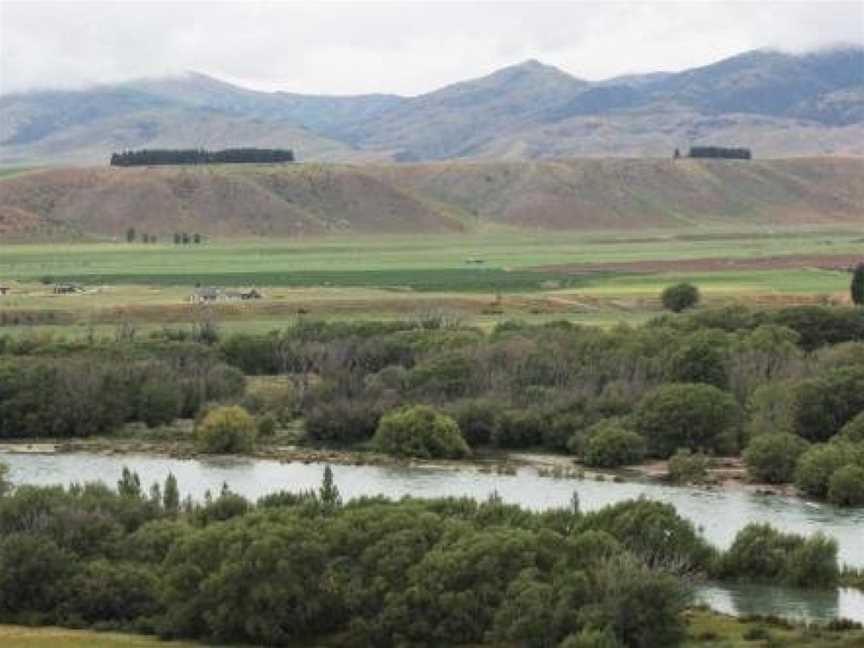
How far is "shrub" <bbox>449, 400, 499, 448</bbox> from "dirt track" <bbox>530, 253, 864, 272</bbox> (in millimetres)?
87573

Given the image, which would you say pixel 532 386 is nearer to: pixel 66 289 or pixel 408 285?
pixel 408 285

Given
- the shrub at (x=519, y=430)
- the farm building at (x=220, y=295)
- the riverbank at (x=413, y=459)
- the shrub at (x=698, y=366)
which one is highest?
the shrub at (x=698, y=366)

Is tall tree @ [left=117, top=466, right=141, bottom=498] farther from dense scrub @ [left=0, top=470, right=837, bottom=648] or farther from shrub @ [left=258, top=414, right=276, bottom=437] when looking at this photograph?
shrub @ [left=258, top=414, right=276, bottom=437]

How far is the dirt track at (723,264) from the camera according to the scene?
176500 mm

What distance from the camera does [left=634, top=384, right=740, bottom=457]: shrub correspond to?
84312 mm

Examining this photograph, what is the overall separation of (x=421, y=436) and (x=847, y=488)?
73.5 ft

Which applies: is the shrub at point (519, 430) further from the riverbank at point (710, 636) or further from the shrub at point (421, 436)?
the riverbank at point (710, 636)

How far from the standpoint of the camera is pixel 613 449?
8225 centimetres

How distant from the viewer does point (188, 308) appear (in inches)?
5468

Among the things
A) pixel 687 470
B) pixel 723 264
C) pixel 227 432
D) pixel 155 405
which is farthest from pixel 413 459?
pixel 723 264

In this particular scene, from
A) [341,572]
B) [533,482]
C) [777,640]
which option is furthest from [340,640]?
[533,482]

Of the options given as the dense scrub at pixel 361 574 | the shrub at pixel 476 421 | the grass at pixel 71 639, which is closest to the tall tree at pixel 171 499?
the dense scrub at pixel 361 574

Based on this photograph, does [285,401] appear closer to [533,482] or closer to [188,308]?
[533,482]

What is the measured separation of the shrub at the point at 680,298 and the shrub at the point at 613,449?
5494 cm
